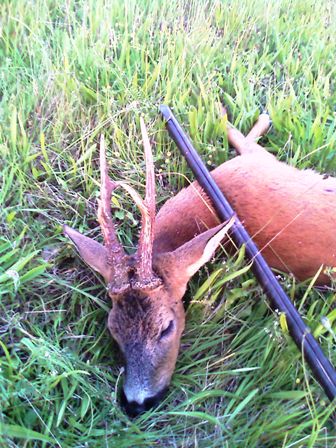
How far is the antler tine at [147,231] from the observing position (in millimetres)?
3502

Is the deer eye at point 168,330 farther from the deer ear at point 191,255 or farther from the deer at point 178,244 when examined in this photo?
the deer ear at point 191,255

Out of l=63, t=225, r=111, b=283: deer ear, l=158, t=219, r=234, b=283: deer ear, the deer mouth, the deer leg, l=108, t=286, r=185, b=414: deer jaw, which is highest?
the deer leg

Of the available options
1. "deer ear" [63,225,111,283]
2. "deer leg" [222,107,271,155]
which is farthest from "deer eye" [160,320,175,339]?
"deer leg" [222,107,271,155]

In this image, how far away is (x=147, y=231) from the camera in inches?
141

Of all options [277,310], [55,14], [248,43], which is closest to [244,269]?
[277,310]

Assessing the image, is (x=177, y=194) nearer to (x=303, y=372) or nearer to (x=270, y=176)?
(x=270, y=176)

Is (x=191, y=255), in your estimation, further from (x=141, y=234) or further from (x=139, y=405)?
(x=139, y=405)

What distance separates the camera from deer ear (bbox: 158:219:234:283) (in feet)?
→ 12.3

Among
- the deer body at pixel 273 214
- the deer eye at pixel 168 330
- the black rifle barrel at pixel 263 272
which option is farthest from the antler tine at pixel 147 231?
the black rifle barrel at pixel 263 272

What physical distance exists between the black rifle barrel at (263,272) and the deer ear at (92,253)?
85cm

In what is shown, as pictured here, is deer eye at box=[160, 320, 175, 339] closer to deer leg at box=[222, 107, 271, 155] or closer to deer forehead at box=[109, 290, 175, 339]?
deer forehead at box=[109, 290, 175, 339]

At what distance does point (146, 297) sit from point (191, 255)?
0.38 metres

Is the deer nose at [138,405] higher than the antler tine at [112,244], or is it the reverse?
the antler tine at [112,244]

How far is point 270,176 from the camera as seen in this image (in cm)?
447
